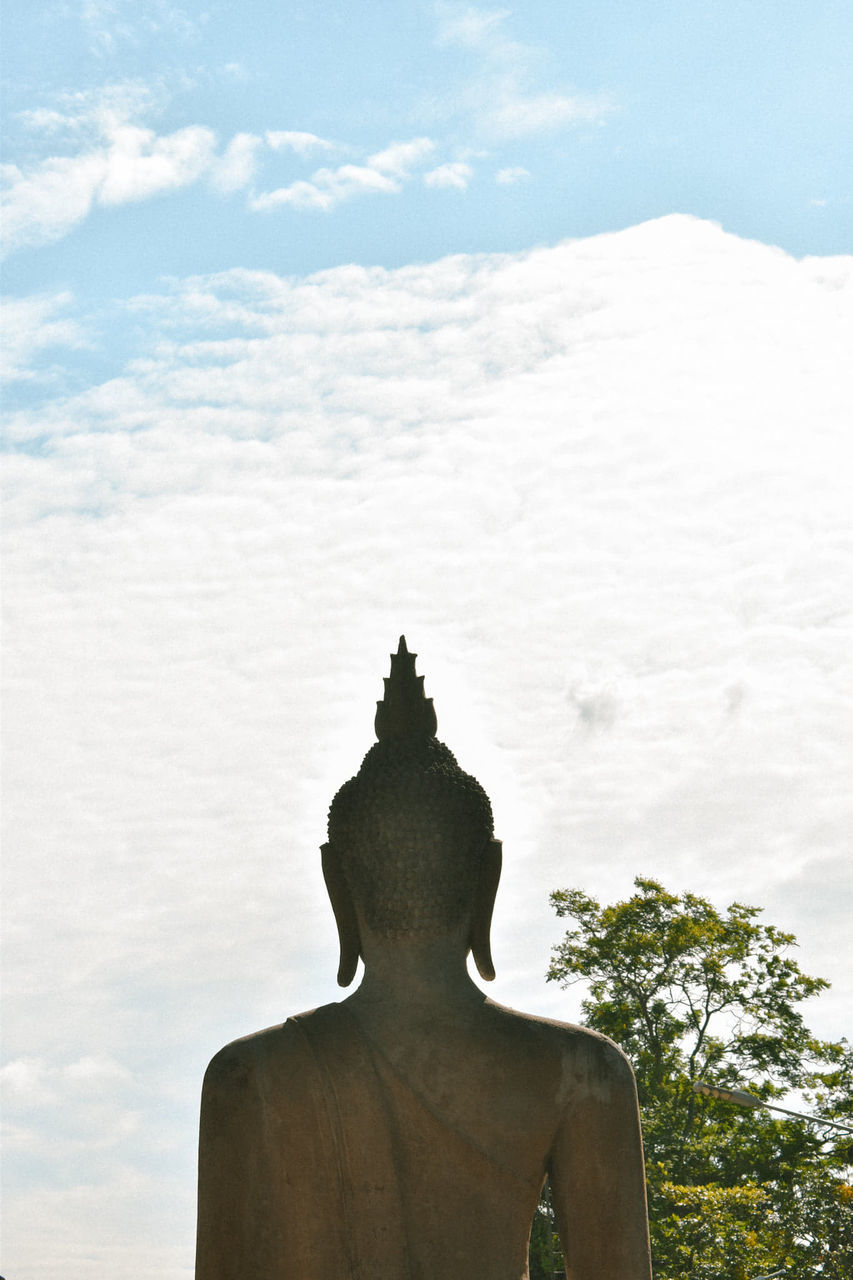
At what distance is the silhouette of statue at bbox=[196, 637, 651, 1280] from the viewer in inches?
172

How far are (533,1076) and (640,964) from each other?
87.9ft

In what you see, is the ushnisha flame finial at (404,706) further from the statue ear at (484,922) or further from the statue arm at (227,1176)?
the statue arm at (227,1176)

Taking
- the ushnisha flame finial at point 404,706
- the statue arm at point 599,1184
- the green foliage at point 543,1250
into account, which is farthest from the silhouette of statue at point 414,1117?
the green foliage at point 543,1250

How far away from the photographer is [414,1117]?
14.6ft

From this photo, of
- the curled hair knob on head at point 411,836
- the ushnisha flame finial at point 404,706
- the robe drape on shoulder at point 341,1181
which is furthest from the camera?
the ushnisha flame finial at point 404,706

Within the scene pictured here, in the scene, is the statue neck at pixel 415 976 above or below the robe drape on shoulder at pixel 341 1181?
above

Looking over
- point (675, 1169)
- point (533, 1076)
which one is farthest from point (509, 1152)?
point (675, 1169)

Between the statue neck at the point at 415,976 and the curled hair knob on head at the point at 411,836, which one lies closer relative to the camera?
the statue neck at the point at 415,976

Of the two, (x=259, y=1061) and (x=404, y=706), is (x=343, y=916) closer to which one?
(x=259, y=1061)

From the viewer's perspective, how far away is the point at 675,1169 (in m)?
28.7

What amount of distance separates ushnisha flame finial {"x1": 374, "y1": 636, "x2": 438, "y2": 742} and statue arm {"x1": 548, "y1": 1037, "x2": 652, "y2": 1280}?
46.9 inches

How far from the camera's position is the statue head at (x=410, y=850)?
477 cm

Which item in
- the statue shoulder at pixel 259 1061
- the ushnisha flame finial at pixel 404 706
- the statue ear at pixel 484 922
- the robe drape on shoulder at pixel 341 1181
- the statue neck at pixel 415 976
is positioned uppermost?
the ushnisha flame finial at pixel 404 706

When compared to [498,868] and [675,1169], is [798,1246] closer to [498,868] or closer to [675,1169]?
[675,1169]
